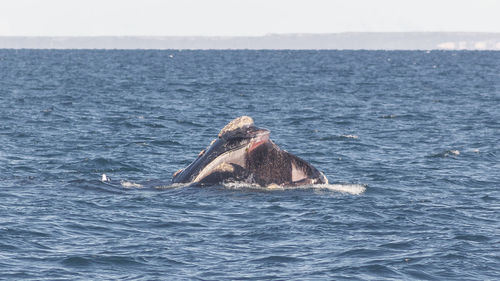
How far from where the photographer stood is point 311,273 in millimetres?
15109

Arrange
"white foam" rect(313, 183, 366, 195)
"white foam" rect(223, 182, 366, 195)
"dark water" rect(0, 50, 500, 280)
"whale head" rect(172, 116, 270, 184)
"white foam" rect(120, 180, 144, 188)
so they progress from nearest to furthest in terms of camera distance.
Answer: "dark water" rect(0, 50, 500, 280) → "whale head" rect(172, 116, 270, 184) → "white foam" rect(223, 182, 366, 195) → "white foam" rect(313, 183, 366, 195) → "white foam" rect(120, 180, 144, 188)

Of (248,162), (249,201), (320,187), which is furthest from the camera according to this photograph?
(320,187)

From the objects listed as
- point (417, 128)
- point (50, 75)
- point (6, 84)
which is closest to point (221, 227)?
point (417, 128)

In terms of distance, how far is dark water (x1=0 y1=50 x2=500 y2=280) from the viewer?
15.7m

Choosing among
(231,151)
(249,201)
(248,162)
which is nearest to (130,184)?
(231,151)

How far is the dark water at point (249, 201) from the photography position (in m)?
15.7

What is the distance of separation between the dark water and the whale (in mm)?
380

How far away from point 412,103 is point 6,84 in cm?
3603

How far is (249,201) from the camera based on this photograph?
20984 mm

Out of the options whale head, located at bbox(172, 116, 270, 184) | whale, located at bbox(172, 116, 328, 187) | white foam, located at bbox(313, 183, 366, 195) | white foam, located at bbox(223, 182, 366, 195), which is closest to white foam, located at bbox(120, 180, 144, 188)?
whale head, located at bbox(172, 116, 270, 184)

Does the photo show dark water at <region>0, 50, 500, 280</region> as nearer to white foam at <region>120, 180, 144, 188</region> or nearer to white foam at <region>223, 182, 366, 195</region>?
white foam at <region>223, 182, 366, 195</region>

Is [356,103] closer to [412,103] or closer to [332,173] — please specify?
[412,103]

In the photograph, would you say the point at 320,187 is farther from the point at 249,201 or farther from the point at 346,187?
the point at 249,201

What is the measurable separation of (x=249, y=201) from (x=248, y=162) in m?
1.21
